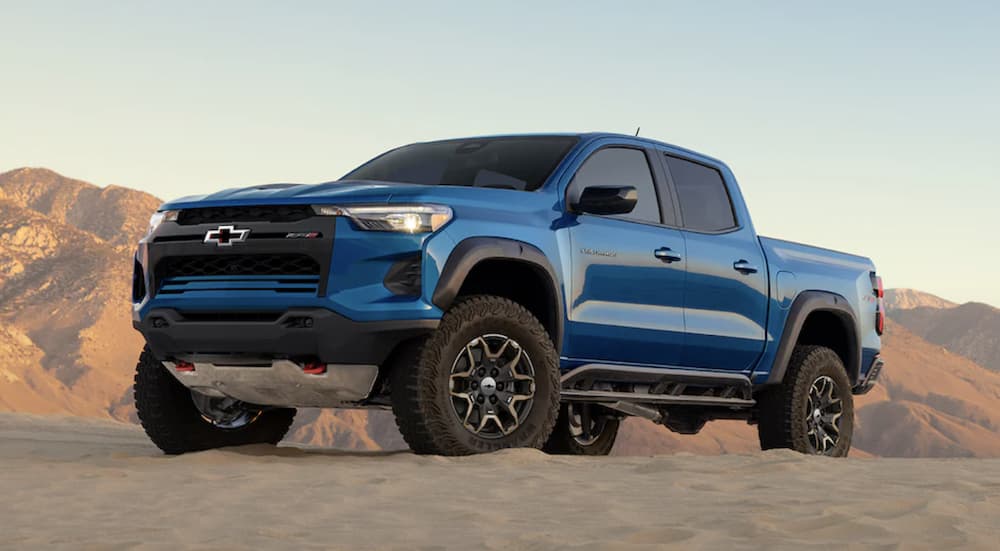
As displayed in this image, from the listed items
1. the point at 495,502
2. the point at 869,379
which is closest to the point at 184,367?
the point at 495,502

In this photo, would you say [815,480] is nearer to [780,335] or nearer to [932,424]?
[780,335]

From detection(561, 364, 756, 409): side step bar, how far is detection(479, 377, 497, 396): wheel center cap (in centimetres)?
55

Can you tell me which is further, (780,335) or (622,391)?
(780,335)

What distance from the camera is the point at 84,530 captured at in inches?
184

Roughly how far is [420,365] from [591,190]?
1.45 m

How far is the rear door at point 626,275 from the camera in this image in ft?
26.2

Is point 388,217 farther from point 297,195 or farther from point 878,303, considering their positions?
point 878,303

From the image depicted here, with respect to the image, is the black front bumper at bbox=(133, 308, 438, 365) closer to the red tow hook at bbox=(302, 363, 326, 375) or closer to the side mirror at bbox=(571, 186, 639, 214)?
the red tow hook at bbox=(302, 363, 326, 375)

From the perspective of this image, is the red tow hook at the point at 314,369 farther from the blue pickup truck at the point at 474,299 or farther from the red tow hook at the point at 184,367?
the red tow hook at the point at 184,367

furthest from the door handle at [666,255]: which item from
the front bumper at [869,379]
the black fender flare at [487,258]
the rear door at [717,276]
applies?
the front bumper at [869,379]

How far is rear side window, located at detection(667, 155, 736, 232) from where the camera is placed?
9.16m

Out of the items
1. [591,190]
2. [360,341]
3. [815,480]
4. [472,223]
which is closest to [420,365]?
[360,341]

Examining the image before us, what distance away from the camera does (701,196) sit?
9398 millimetres

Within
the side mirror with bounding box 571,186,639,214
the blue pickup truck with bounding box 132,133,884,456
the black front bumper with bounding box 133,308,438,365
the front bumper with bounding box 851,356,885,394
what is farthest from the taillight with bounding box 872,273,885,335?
the black front bumper with bounding box 133,308,438,365
